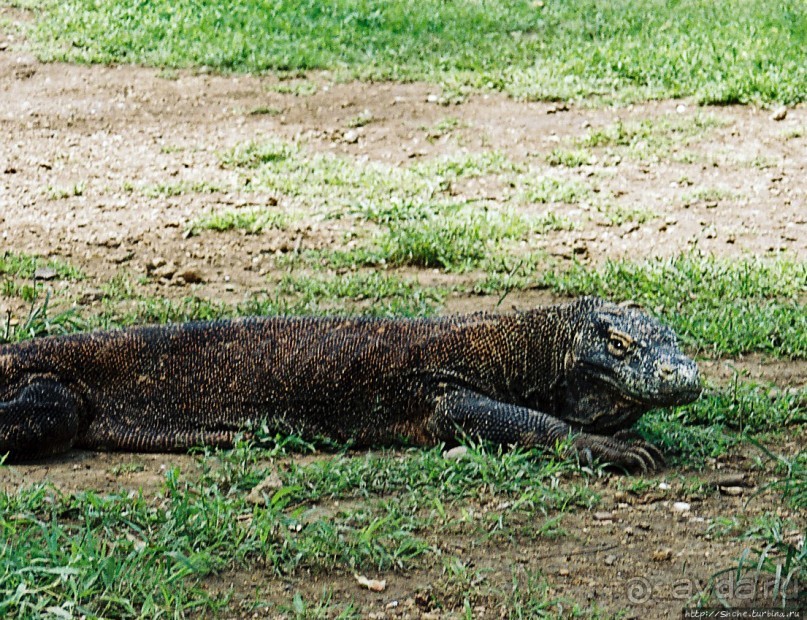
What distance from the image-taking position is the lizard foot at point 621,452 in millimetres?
4910

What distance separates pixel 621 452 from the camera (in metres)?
4.94

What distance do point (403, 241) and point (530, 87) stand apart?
3589 millimetres

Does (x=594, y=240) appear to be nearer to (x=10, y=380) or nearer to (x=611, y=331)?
(x=611, y=331)

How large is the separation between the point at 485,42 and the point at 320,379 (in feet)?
24.2

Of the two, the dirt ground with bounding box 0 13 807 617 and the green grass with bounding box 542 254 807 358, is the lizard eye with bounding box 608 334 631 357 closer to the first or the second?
the dirt ground with bounding box 0 13 807 617

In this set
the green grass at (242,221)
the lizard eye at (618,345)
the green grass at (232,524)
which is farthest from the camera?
the green grass at (242,221)

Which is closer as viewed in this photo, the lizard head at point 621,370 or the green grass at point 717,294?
the lizard head at point 621,370

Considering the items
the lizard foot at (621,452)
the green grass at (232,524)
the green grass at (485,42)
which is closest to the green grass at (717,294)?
the lizard foot at (621,452)

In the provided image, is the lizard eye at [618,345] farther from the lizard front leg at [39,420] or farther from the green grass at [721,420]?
the lizard front leg at [39,420]

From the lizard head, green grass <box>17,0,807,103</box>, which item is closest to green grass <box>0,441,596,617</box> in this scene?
the lizard head

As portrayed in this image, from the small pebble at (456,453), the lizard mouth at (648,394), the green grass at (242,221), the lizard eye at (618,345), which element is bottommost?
the green grass at (242,221)

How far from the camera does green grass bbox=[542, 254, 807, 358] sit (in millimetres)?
6305

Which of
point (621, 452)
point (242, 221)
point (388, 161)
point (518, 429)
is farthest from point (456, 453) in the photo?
point (388, 161)

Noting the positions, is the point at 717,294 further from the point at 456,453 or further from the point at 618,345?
the point at 456,453
